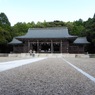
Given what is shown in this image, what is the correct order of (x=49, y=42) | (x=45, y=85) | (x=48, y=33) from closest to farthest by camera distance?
(x=45, y=85), (x=49, y=42), (x=48, y=33)

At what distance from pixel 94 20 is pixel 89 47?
19.1 feet

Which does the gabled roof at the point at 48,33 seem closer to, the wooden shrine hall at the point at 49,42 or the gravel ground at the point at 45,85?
the wooden shrine hall at the point at 49,42

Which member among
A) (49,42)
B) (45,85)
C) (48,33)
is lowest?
(45,85)

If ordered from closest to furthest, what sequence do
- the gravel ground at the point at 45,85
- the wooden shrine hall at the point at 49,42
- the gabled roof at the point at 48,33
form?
the gravel ground at the point at 45,85
the wooden shrine hall at the point at 49,42
the gabled roof at the point at 48,33

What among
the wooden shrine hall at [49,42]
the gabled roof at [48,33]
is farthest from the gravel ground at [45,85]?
the gabled roof at [48,33]

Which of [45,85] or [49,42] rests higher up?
[49,42]

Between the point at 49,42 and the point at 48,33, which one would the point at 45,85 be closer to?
the point at 49,42

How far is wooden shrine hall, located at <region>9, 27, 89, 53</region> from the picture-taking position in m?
46.0

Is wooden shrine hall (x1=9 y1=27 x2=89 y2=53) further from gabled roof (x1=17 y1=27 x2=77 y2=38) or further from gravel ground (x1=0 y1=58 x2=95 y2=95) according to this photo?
gravel ground (x1=0 y1=58 x2=95 y2=95)

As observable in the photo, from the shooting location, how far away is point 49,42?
46.8 meters

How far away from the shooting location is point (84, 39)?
48.3 m

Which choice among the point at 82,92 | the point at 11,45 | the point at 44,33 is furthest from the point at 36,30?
the point at 82,92

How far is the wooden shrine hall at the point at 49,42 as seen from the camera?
46.0 metres

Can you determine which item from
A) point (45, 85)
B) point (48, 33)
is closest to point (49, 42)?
point (48, 33)
